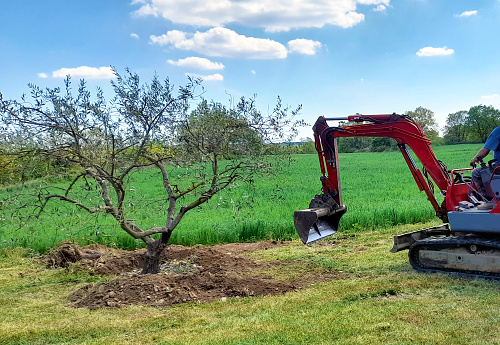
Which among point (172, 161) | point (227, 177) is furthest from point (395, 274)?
point (172, 161)

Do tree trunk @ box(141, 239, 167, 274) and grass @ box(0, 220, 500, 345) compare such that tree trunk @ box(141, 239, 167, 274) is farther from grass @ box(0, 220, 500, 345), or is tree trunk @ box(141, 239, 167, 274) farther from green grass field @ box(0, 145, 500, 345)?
grass @ box(0, 220, 500, 345)

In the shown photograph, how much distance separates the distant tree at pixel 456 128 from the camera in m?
84.0

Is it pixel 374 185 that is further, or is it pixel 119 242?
pixel 374 185

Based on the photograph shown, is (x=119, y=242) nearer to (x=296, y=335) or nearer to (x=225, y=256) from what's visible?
(x=225, y=256)

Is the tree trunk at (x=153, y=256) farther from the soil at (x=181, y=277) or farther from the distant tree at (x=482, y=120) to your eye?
the distant tree at (x=482, y=120)

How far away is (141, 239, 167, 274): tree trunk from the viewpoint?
1019 centimetres

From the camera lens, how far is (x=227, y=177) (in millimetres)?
9836

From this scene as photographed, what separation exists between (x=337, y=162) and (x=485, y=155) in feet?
8.46

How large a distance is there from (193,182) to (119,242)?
5.80 metres

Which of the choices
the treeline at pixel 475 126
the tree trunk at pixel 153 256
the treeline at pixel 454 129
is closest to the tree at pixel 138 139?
the tree trunk at pixel 153 256

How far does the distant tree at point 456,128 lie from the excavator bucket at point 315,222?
79.2 meters

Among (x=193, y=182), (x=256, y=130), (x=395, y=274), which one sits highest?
(x=256, y=130)

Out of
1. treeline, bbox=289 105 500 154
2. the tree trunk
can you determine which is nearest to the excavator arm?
the tree trunk

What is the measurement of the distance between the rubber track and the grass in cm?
26
